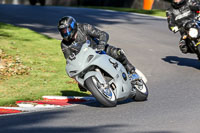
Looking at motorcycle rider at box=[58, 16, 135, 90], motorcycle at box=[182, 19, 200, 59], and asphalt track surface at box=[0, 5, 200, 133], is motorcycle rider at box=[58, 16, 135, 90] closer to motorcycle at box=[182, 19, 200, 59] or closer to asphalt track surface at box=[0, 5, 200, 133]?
asphalt track surface at box=[0, 5, 200, 133]

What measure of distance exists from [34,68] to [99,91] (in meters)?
5.38

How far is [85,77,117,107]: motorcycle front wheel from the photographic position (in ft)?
24.7

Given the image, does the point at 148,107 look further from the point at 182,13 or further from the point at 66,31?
the point at 182,13

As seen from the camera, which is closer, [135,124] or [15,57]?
[135,124]

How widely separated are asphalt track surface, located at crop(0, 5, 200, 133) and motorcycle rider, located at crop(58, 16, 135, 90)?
949 millimetres

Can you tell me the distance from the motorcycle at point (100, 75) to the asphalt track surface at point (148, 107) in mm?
247

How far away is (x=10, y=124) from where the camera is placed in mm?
6648

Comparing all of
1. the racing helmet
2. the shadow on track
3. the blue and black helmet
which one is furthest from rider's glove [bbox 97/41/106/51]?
the shadow on track

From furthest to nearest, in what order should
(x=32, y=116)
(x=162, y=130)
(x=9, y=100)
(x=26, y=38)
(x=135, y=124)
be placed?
(x=26, y=38)
(x=9, y=100)
(x=32, y=116)
(x=135, y=124)
(x=162, y=130)

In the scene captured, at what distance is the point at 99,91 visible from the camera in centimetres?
751

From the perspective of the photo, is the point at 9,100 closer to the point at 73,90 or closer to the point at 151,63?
the point at 73,90

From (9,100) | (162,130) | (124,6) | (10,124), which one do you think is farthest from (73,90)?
(124,6)

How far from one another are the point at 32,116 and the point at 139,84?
2.22 metres

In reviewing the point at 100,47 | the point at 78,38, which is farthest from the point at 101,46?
the point at 78,38
